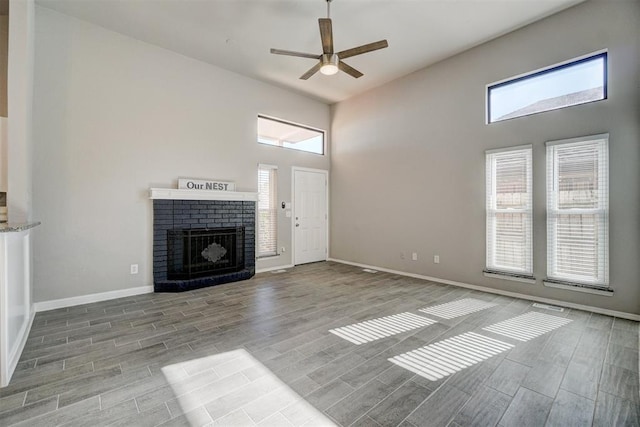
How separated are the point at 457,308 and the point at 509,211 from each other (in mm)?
1668

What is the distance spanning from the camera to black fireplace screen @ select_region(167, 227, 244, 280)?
4.41 m

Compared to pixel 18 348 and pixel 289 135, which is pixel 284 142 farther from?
pixel 18 348

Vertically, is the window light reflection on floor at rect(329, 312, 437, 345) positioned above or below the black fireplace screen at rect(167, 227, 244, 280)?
below

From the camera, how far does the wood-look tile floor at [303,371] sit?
5.60ft

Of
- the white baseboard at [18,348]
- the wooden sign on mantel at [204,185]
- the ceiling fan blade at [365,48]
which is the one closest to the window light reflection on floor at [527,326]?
the ceiling fan blade at [365,48]

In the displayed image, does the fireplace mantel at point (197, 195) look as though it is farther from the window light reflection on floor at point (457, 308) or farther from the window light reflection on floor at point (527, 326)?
the window light reflection on floor at point (527, 326)

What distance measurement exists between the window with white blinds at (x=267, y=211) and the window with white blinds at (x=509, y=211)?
3.84 meters

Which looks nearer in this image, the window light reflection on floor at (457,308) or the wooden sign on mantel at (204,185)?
the window light reflection on floor at (457,308)

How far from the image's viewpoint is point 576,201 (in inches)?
137

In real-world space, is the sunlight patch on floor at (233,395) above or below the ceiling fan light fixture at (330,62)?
below

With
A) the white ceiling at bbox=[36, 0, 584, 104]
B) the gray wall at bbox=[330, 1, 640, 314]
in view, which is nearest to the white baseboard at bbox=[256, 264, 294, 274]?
the gray wall at bbox=[330, 1, 640, 314]

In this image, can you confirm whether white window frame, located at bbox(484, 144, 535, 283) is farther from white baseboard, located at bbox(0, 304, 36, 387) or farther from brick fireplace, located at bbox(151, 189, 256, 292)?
white baseboard, located at bbox(0, 304, 36, 387)

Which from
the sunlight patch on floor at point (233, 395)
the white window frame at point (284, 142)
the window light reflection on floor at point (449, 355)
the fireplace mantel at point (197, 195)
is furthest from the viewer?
the white window frame at point (284, 142)

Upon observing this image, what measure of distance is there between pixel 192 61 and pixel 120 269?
349 cm
